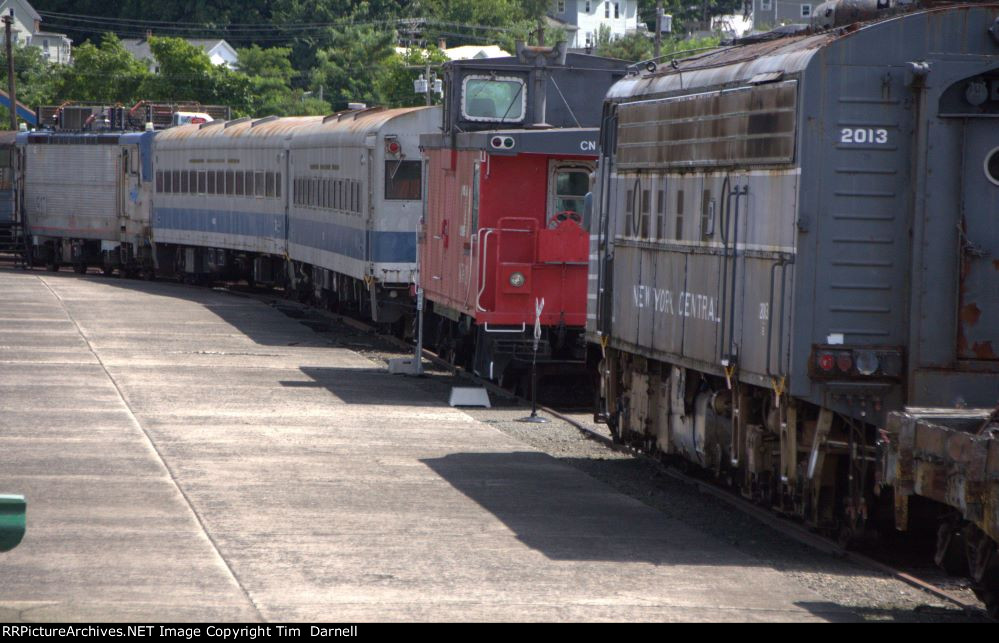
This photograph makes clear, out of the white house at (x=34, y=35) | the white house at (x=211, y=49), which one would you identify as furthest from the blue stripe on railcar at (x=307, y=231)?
the white house at (x=34, y=35)

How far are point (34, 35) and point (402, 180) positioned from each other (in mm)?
127866

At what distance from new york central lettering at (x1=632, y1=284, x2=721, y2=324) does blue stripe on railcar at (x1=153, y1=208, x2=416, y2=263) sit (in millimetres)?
12079

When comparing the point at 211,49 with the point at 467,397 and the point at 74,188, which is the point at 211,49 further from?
the point at 467,397

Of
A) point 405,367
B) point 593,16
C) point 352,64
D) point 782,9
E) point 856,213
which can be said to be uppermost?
point 593,16

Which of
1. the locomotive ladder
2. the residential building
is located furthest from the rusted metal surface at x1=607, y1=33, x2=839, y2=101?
the residential building

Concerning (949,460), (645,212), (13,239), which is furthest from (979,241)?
(13,239)

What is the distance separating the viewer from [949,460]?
8797mm

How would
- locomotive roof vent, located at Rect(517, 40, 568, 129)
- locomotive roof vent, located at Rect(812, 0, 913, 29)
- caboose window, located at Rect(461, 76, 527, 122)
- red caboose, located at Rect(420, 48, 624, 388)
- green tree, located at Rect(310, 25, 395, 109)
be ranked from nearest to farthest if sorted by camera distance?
1. locomotive roof vent, located at Rect(812, 0, 913, 29)
2. red caboose, located at Rect(420, 48, 624, 388)
3. caboose window, located at Rect(461, 76, 527, 122)
4. locomotive roof vent, located at Rect(517, 40, 568, 129)
5. green tree, located at Rect(310, 25, 395, 109)

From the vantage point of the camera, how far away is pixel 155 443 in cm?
1551

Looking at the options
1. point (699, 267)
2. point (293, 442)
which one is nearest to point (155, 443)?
point (293, 442)

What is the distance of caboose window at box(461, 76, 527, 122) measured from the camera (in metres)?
21.5

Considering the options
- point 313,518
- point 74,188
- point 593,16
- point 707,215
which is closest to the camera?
point 313,518

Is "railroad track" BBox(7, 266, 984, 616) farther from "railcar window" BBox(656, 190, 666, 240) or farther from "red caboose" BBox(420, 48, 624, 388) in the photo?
"railcar window" BBox(656, 190, 666, 240)

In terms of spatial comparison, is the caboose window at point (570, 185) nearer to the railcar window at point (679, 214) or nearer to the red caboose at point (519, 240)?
the red caboose at point (519, 240)
